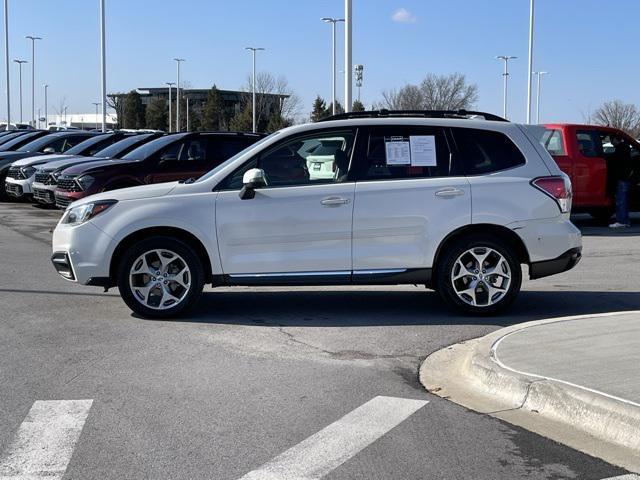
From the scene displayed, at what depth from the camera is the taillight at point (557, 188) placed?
7.91 m

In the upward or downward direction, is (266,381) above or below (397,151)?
below

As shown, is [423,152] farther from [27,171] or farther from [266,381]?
[27,171]

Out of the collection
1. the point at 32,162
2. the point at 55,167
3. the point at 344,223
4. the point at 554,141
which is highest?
the point at 554,141

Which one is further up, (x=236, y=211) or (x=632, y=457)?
(x=236, y=211)

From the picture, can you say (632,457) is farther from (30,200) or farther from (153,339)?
(30,200)

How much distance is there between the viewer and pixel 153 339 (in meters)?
7.10

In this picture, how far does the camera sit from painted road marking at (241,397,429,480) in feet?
14.0

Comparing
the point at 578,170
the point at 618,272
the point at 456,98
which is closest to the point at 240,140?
the point at 578,170

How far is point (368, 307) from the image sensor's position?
8570 mm

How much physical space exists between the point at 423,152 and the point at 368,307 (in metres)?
1.74

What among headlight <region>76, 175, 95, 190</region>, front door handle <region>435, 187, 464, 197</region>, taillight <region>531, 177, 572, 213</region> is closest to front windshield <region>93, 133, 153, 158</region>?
headlight <region>76, 175, 95, 190</region>

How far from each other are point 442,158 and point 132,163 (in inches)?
334

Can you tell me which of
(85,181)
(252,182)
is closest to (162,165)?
(85,181)

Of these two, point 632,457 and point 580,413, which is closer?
point 632,457
